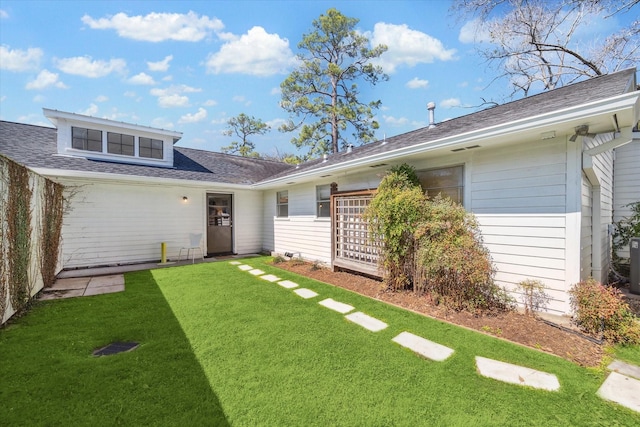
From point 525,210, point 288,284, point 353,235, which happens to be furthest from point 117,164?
point 525,210

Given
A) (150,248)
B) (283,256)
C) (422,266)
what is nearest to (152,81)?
(150,248)

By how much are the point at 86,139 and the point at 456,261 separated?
10777 mm

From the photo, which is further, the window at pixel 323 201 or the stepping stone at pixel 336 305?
the window at pixel 323 201

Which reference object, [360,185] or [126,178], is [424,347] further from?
[126,178]

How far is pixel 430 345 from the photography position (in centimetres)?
305

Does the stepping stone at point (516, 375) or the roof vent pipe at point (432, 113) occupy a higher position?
the roof vent pipe at point (432, 113)

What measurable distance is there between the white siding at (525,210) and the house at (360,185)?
0.01 meters

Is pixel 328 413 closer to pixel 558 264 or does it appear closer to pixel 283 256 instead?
pixel 558 264

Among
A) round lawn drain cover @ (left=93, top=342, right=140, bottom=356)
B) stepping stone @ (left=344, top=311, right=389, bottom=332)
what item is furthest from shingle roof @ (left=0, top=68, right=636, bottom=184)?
round lawn drain cover @ (left=93, top=342, right=140, bottom=356)

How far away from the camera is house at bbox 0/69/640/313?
138 inches

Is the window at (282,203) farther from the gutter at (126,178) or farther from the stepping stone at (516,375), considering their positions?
the stepping stone at (516,375)

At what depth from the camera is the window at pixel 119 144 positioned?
862 cm

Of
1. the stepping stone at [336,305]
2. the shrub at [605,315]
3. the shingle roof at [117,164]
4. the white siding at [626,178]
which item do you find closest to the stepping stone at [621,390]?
the shrub at [605,315]

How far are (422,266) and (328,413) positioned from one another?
2957 mm
